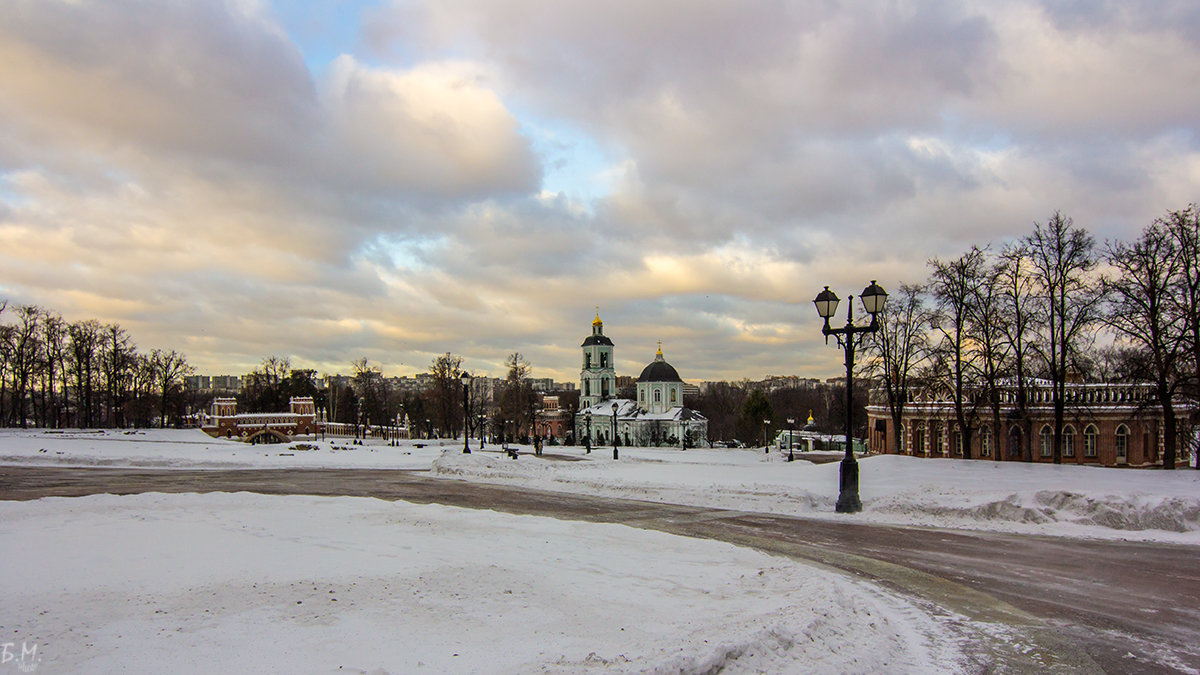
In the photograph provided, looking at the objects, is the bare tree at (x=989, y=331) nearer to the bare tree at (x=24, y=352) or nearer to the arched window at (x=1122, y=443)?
the arched window at (x=1122, y=443)

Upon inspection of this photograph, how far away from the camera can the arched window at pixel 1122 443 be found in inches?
1238

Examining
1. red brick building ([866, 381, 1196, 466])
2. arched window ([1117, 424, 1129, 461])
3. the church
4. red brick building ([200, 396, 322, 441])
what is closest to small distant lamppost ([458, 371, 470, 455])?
red brick building ([200, 396, 322, 441])

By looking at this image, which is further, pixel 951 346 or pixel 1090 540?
pixel 951 346

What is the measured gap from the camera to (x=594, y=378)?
364 feet

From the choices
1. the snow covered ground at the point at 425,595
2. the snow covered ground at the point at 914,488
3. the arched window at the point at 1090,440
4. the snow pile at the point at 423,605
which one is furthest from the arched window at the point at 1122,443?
the snow pile at the point at 423,605

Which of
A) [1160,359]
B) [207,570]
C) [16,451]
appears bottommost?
[16,451]

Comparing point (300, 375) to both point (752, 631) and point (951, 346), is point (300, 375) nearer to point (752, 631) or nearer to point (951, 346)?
point (951, 346)

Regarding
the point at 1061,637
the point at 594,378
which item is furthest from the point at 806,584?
the point at 594,378

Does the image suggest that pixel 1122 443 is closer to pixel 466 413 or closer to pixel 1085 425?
pixel 1085 425

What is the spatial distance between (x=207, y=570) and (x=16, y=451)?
39.8m

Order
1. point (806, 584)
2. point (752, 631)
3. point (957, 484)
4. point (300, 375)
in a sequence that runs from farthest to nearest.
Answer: point (300, 375), point (957, 484), point (806, 584), point (752, 631)

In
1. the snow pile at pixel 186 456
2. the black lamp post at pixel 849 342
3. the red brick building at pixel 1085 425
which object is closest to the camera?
the black lamp post at pixel 849 342

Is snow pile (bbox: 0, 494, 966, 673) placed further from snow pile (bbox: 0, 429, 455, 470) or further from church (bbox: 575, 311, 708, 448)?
church (bbox: 575, 311, 708, 448)

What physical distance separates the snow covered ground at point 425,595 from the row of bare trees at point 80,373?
6657 cm
